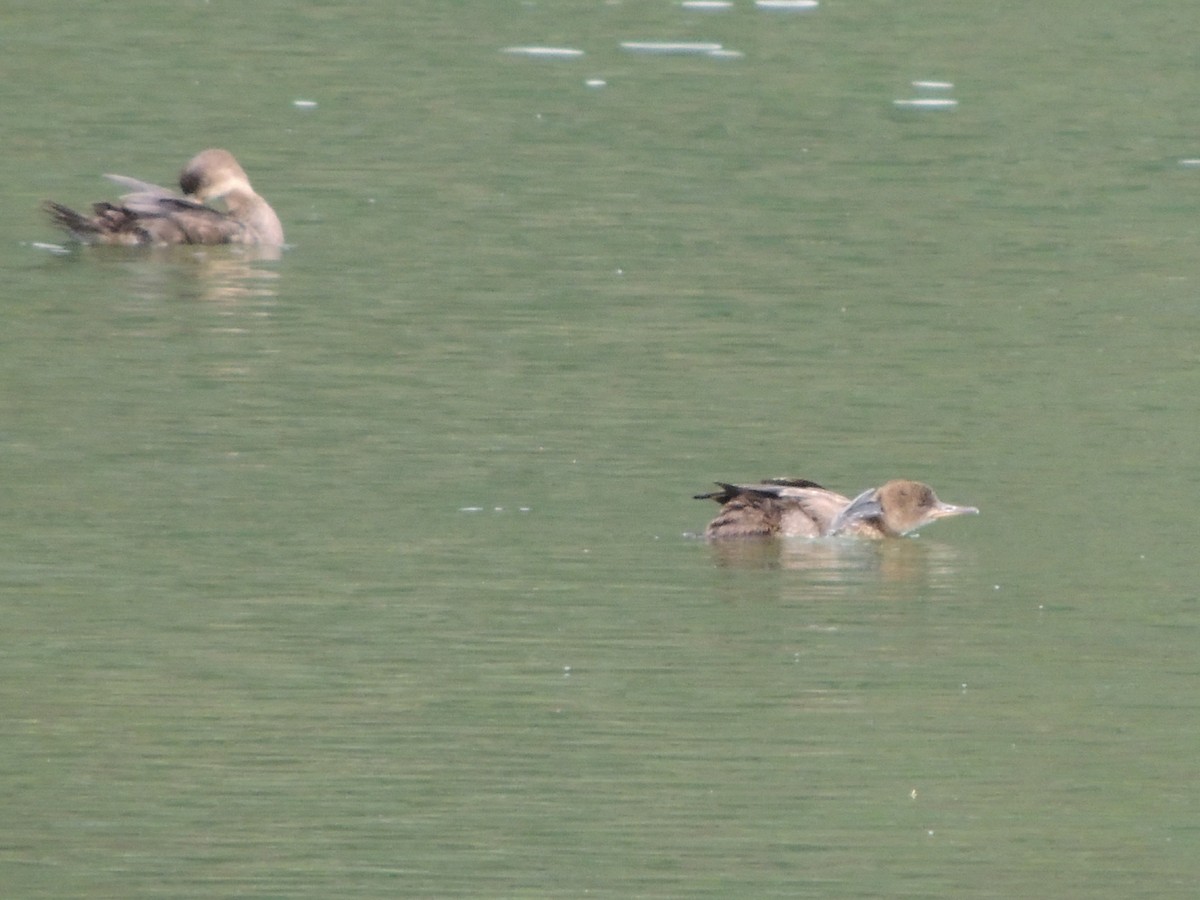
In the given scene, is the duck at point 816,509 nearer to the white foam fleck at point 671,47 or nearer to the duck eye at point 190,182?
the duck eye at point 190,182

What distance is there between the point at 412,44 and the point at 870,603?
10394 mm

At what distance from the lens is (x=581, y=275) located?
1243 centimetres

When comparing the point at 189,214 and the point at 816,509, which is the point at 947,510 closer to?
the point at 816,509

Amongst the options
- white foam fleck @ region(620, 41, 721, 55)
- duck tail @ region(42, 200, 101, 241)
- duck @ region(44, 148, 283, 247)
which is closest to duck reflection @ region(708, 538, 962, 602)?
duck @ region(44, 148, 283, 247)

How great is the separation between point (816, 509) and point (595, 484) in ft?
2.56

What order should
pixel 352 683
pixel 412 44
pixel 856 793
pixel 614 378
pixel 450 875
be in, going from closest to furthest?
pixel 450 875 < pixel 856 793 < pixel 352 683 < pixel 614 378 < pixel 412 44

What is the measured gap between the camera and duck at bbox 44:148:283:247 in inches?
517

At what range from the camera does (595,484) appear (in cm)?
922

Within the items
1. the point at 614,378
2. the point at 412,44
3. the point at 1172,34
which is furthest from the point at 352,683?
the point at 1172,34

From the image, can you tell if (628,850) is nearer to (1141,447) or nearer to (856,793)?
(856,793)

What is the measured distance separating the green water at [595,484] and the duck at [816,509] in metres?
0.11

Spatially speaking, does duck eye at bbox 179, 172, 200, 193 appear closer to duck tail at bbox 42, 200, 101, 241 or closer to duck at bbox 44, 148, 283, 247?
duck at bbox 44, 148, 283, 247

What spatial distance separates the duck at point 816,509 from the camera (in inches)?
344

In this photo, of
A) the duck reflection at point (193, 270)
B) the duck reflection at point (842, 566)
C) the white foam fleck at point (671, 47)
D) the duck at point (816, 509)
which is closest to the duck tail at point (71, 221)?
the duck reflection at point (193, 270)
